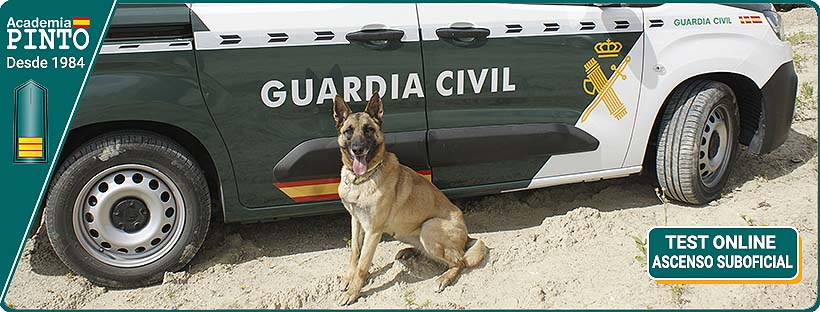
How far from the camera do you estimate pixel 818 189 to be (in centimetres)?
495

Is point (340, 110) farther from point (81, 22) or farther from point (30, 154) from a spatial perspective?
point (30, 154)

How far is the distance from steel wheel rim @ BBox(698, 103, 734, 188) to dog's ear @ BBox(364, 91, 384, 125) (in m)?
2.18

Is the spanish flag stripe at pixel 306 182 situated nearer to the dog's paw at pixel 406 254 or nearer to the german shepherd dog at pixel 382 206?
the german shepherd dog at pixel 382 206

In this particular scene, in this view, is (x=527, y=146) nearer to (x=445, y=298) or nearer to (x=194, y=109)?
(x=445, y=298)

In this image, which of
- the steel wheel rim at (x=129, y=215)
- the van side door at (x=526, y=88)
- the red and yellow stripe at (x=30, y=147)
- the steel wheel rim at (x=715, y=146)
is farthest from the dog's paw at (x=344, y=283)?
the steel wheel rim at (x=715, y=146)

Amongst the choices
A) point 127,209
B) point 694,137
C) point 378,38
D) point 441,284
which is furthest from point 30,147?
point 694,137

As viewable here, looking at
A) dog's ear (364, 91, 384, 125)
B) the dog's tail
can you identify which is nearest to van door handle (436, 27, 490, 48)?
dog's ear (364, 91, 384, 125)

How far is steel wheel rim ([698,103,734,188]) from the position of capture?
4.80 meters

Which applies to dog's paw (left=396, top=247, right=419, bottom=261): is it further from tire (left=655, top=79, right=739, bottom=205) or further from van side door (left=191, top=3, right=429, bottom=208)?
tire (left=655, top=79, right=739, bottom=205)

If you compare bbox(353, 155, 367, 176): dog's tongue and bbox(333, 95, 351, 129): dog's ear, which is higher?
bbox(333, 95, 351, 129): dog's ear

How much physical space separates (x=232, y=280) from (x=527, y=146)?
1.84 m

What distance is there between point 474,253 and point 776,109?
2389 millimetres

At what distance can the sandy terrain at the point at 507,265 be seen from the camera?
12.8 feet

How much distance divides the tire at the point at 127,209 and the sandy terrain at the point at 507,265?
143 millimetres
